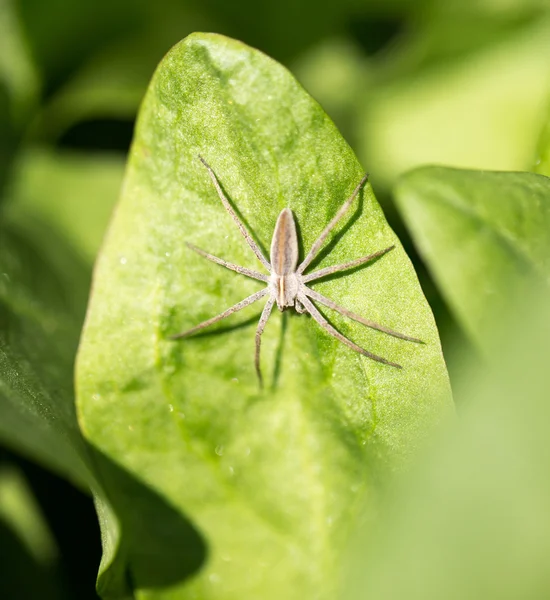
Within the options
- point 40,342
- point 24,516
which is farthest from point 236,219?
point 24,516

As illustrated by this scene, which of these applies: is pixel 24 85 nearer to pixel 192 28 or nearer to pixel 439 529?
pixel 192 28

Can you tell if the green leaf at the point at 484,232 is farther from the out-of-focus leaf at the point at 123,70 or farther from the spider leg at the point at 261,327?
the out-of-focus leaf at the point at 123,70

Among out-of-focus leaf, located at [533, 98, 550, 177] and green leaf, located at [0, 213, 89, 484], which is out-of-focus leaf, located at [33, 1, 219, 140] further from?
out-of-focus leaf, located at [533, 98, 550, 177]

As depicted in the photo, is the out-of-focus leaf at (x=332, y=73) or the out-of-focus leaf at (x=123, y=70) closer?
the out-of-focus leaf at (x=123, y=70)

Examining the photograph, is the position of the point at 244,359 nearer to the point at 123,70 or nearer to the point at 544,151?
the point at 544,151

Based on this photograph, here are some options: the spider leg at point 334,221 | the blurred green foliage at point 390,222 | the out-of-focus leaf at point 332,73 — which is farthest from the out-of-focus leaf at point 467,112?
the spider leg at point 334,221

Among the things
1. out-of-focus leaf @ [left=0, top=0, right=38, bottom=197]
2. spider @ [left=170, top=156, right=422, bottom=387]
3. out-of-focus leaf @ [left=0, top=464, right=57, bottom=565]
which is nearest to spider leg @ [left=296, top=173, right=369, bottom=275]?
spider @ [left=170, top=156, right=422, bottom=387]
